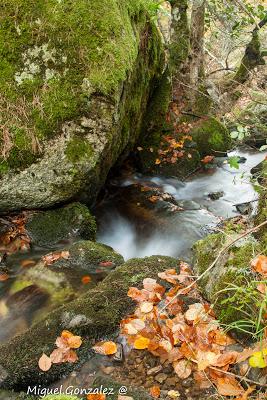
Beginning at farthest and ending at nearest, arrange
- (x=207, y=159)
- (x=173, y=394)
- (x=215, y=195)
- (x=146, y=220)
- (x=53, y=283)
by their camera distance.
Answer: (x=207, y=159) < (x=215, y=195) < (x=146, y=220) < (x=53, y=283) < (x=173, y=394)

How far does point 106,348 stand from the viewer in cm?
297

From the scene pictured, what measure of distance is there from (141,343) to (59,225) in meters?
2.93

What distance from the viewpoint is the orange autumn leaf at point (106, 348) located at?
2945mm

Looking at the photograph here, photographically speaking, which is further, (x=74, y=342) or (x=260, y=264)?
(x=74, y=342)

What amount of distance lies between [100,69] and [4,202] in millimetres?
2260

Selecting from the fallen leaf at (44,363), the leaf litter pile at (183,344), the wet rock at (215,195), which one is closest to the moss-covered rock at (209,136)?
the wet rock at (215,195)

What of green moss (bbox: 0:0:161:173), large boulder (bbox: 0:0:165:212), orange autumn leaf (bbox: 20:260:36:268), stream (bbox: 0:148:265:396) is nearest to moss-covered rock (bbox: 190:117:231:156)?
stream (bbox: 0:148:265:396)

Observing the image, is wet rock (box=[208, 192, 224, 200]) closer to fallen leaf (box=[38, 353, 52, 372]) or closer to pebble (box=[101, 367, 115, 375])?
pebble (box=[101, 367, 115, 375])

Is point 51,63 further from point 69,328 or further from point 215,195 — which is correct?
point 215,195

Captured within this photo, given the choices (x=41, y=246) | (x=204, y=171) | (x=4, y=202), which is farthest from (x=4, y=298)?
(x=204, y=171)

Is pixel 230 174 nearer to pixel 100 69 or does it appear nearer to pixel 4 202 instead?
pixel 100 69

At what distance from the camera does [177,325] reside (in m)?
2.91

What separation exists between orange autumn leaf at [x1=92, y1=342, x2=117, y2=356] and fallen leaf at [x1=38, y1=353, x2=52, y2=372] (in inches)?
14.2

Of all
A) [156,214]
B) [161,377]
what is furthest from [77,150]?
[161,377]
